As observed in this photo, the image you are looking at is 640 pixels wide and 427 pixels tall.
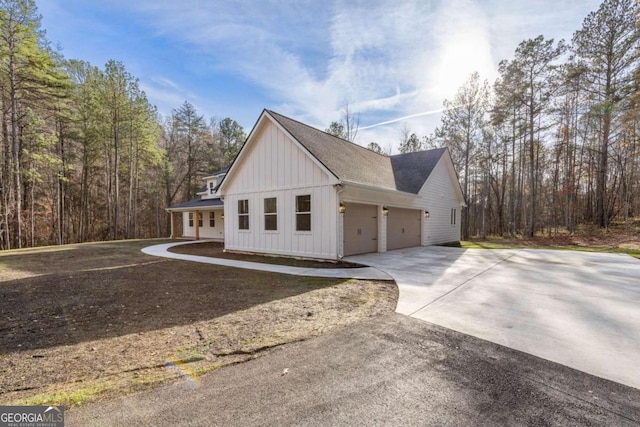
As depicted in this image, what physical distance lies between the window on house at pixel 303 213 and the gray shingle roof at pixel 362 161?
1.59 meters

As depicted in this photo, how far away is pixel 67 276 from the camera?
7.19 meters

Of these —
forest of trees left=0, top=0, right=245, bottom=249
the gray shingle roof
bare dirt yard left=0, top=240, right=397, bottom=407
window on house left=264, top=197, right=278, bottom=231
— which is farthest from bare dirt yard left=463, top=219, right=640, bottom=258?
forest of trees left=0, top=0, right=245, bottom=249

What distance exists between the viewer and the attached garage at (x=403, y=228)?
40.8ft

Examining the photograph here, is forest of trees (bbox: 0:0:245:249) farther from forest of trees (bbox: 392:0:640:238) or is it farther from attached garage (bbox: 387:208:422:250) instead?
forest of trees (bbox: 392:0:640:238)

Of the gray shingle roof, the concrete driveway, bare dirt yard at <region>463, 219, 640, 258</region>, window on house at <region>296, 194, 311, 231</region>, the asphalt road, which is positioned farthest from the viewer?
bare dirt yard at <region>463, 219, 640, 258</region>

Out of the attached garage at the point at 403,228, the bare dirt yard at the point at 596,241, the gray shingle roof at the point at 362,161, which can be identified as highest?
the gray shingle roof at the point at 362,161

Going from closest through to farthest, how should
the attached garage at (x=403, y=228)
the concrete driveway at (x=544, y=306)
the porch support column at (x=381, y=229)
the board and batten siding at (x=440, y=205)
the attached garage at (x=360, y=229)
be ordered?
1. the concrete driveway at (x=544, y=306)
2. the attached garage at (x=360, y=229)
3. the porch support column at (x=381, y=229)
4. the attached garage at (x=403, y=228)
5. the board and batten siding at (x=440, y=205)

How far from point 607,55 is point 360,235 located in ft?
64.5

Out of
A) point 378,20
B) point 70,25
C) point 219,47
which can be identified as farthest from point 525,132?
point 70,25

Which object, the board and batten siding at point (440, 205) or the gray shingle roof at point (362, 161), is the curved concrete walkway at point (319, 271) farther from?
the board and batten siding at point (440, 205)

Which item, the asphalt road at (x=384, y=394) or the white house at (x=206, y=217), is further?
the white house at (x=206, y=217)

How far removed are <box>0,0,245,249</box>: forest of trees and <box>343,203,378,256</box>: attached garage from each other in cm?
1714

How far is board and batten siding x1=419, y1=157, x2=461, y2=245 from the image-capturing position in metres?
14.8

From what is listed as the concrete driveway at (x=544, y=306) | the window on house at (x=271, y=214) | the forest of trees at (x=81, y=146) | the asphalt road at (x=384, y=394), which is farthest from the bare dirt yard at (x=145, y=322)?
the forest of trees at (x=81, y=146)
